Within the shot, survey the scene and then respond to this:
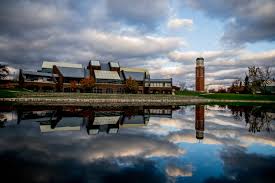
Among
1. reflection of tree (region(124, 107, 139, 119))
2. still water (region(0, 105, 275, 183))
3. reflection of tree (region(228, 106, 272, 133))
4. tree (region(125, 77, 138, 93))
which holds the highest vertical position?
tree (region(125, 77, 138, 93))

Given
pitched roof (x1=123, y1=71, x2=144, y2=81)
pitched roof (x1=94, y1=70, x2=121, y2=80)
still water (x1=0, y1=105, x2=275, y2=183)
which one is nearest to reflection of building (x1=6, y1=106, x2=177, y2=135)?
still water (x1=0, y1=105, x2=275, y2=183)

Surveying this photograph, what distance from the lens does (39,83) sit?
62.8 metres

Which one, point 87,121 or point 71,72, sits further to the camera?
point 71,72

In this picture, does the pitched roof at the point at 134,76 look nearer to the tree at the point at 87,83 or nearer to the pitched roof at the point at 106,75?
the pitched roof at the point at 106,75

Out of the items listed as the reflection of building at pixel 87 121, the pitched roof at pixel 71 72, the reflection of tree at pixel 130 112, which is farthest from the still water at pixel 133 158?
the pitched roof at pixel 71 72

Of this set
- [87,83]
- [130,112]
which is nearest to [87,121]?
[130,112]

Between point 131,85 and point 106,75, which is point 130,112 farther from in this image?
point 106,75

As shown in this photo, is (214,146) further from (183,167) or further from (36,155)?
(36,155)

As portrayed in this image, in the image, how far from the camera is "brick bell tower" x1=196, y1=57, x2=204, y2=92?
278 feet

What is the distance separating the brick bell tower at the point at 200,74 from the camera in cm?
8475

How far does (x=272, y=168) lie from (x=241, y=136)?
536 cm

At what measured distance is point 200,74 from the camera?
8538cm

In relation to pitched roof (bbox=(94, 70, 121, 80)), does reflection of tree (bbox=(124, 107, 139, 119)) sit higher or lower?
lower

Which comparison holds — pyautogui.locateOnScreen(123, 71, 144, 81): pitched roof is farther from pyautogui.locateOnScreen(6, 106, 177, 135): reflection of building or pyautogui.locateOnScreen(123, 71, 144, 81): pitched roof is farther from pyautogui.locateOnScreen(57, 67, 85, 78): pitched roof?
pyautogui.locateOnScreen(6, 106, 177, 135): reflection of building
